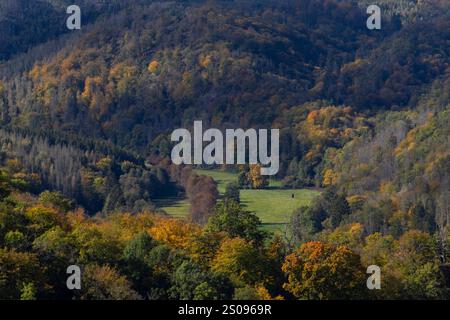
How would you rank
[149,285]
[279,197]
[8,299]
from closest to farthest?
[8,299] → [149,285] → [279,197]

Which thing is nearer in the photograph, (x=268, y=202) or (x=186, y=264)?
(x=186, y=264)

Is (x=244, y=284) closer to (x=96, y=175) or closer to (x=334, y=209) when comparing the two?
(x=334, y=209)

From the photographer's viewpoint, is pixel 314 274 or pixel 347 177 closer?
pixel 314 274

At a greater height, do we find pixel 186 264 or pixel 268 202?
pixel 268 202

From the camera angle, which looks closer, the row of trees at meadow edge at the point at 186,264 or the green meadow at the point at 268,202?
the row of trees at meadow edge at the point at 186,264

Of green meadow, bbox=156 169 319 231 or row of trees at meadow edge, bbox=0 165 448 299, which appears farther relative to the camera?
green meadow, bbox=156 169 319 231
